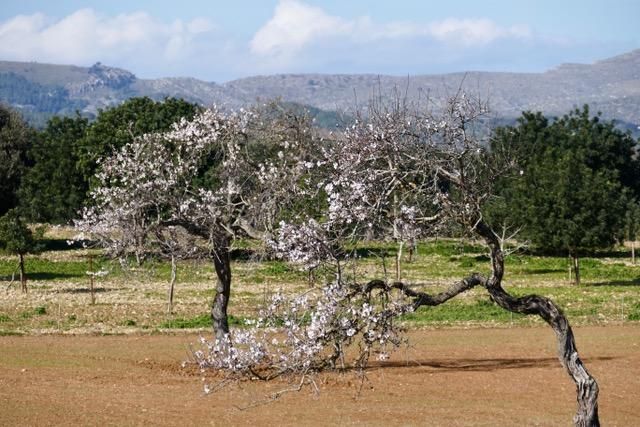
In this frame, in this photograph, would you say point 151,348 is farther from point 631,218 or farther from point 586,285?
point 631,218

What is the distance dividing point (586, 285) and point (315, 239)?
39.5 m

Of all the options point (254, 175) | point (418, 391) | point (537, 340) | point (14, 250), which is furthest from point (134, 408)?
point (14, 250)

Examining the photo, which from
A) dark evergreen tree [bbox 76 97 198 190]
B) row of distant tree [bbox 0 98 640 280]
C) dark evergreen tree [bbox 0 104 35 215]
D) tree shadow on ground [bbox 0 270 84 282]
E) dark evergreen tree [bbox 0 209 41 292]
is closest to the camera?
dark evergreen tree [bbox 0 209 41 292]

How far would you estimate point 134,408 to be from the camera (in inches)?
881

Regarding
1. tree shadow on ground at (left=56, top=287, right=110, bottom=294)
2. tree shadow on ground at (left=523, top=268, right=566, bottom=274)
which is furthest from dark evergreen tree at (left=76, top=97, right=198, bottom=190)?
tree shadow on ground at (left=523, top=268, right=566, bottom=274)

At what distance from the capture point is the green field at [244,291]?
123 ft

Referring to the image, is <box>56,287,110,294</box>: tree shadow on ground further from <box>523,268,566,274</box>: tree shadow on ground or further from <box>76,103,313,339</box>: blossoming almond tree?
<box>523,268,566,274</box>: tree shadow on ground

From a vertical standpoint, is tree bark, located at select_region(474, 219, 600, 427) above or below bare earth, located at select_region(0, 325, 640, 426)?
above

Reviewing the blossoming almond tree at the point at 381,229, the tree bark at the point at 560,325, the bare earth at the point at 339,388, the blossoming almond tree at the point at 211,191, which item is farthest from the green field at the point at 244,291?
the tree bark at the point at 560,325

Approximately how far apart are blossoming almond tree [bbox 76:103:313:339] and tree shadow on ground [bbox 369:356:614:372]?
5.20m

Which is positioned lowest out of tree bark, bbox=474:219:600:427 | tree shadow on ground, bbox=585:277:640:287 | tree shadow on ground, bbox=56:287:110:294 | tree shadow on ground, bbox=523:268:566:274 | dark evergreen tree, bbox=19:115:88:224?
tree shadow on ground, bbox=523:268:566:274

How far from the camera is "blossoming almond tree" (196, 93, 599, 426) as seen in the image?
1393cm

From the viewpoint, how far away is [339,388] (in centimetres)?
2503

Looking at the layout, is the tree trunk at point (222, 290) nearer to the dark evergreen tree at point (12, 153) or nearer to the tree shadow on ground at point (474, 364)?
the tree shadow on ground at point (474, 364)
